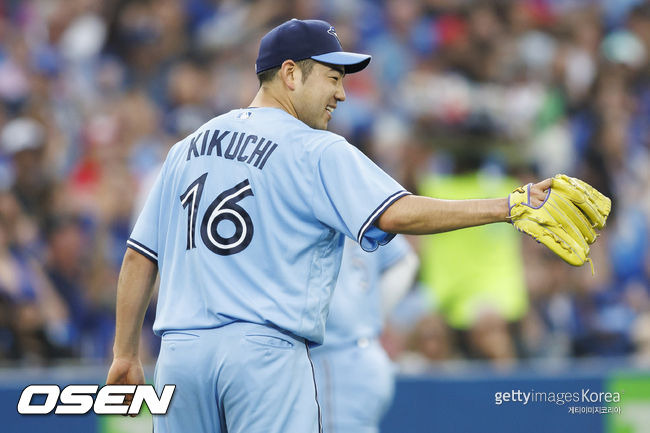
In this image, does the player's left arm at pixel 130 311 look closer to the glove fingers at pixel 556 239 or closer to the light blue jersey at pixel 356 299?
the glove fingers at pixel 556 239

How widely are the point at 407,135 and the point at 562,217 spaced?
21.3 ft

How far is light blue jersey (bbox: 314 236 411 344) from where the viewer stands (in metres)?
5.47

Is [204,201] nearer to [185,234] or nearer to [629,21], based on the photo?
[185,234]

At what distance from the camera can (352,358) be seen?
5531 mm

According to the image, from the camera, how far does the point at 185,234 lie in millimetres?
3637

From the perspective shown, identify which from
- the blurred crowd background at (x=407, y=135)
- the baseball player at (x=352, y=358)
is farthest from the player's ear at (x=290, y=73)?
the blurred crowd background at (x=407, y=135)

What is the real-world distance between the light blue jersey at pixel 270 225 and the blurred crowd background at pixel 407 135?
12.9 ft

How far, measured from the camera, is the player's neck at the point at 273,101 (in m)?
3.77

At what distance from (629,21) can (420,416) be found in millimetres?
6918

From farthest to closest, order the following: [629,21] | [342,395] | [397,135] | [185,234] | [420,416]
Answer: [629,21] → [397,135] → [420,416] → [342,395] → [185,234]

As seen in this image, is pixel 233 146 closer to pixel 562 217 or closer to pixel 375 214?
pixel 375 214

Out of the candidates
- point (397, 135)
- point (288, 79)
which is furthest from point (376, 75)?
point (288, 79)
